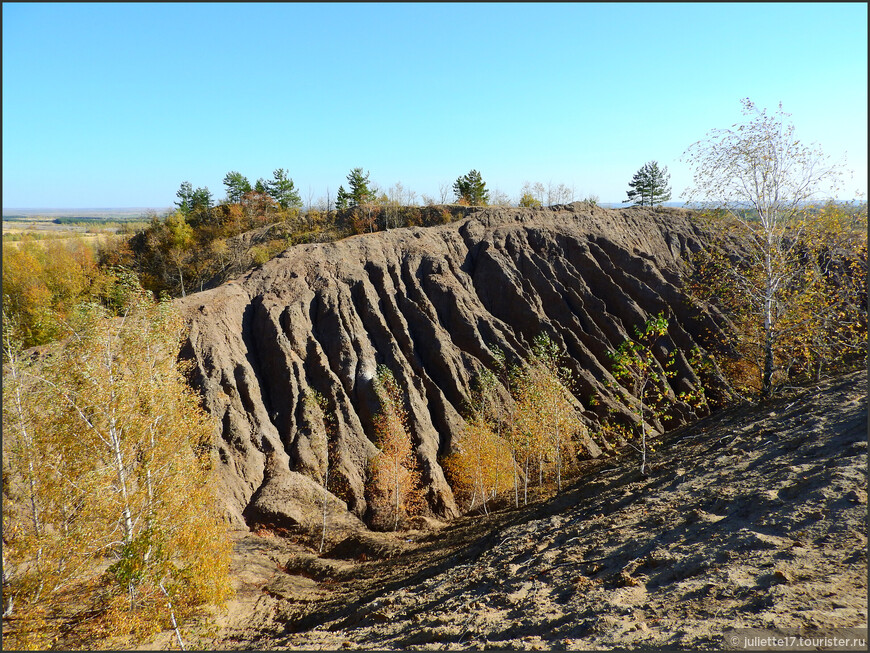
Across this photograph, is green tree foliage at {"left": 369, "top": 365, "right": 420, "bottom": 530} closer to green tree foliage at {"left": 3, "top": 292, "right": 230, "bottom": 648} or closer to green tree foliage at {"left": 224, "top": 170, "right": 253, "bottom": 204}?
green tree foliage at {"left": 3, "top": 292, "right": 230, "bottom": 648}

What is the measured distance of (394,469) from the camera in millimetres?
22469

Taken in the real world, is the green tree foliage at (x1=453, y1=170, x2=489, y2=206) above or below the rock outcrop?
above

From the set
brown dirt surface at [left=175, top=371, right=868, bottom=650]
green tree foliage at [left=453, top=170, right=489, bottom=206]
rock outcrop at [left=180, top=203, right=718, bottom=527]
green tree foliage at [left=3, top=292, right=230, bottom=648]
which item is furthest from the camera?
green tree foliage at [left=453, top=170, right=489, bottom=206]

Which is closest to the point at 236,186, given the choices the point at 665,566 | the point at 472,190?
the point at 472,190

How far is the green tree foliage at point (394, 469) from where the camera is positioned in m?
22.3

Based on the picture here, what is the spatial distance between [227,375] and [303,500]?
7.89 m

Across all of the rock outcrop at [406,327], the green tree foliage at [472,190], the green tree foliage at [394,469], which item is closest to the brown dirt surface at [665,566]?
the green tree foliage at [394,469]

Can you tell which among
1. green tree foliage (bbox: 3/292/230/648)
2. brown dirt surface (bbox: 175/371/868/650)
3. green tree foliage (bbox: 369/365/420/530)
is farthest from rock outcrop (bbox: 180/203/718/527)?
green tree foliage (bbox: 3/292/230/648)

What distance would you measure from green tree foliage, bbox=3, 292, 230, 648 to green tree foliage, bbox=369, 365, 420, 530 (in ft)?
34.6

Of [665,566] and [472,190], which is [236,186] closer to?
[472,190]

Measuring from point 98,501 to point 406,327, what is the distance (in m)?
20.6

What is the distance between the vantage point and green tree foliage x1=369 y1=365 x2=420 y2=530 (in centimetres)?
2228

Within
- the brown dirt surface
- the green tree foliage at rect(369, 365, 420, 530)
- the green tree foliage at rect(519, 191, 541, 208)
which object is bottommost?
the green tree foliage at rect(369, 365, 420, 530)

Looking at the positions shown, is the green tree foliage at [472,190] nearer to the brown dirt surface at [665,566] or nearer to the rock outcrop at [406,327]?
the rock outcrop at [406,327]
